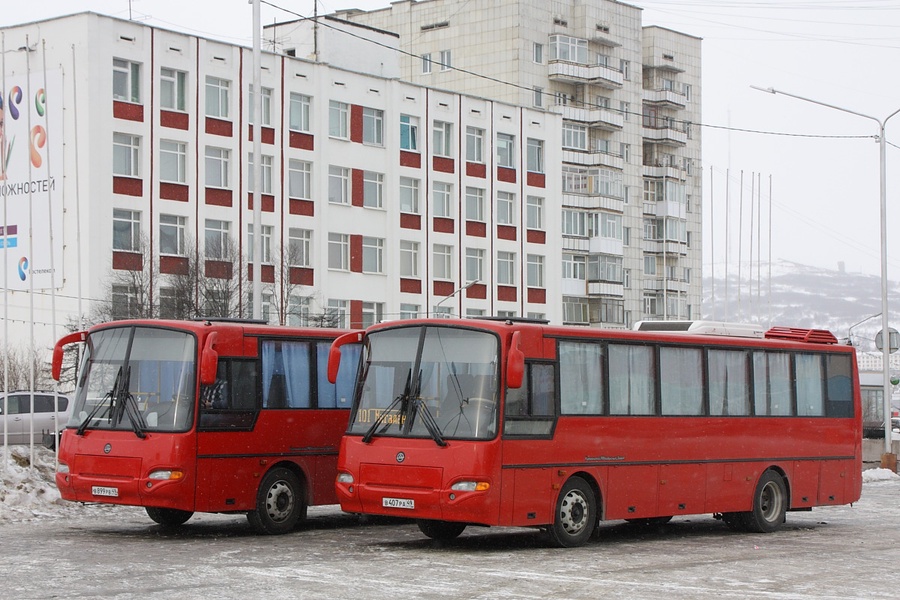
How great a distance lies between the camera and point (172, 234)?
56.6 m

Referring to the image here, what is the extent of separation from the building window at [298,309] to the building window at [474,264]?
35.0ft

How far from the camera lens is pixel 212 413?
714 inches

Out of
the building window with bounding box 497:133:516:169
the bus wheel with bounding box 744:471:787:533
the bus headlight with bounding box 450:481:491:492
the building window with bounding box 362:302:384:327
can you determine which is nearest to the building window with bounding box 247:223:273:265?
the building window with bounding box 362:302:384:327

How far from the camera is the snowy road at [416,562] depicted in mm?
12984

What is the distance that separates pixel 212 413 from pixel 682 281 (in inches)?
3152

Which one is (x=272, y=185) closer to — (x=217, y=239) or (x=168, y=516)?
(x=217, y=239)

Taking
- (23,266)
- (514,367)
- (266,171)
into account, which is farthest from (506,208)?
(514,367)

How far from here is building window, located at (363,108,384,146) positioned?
64.8 metres

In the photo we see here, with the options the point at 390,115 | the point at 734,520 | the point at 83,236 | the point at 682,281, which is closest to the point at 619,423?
the point at 734,520

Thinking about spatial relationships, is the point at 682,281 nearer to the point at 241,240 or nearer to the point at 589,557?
the point at 241,240

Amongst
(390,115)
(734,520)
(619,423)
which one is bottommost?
(734,520)

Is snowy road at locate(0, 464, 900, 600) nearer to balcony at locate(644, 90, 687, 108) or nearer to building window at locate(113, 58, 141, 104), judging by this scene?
building window at locate(113, 58, 141, 104)

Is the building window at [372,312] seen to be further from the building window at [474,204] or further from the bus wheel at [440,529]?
the bus wheel at [440,529]

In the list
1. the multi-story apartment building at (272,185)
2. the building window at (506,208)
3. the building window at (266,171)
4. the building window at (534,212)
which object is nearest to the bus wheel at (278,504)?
the multi-story apartment building at (272,185)
